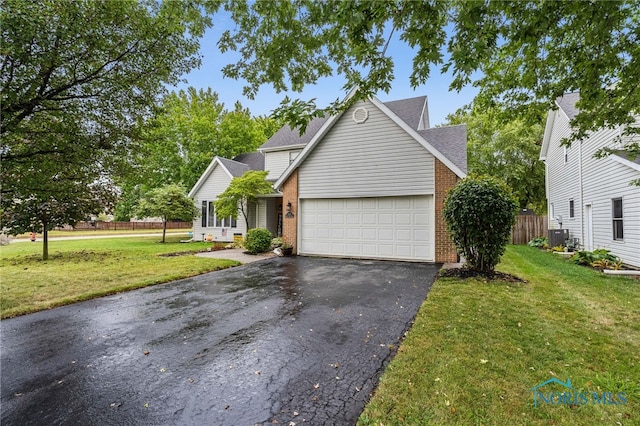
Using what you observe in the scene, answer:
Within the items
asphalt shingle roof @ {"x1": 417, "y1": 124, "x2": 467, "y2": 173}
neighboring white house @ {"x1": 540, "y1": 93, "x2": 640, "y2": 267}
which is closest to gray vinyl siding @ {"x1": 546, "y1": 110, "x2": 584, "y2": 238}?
neighboring white house @ {"x1": 540, "y1": 93, "x2": 640, "y2": 267}

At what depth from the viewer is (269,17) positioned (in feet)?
12.3

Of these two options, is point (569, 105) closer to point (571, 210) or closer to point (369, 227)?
point (571, 210)

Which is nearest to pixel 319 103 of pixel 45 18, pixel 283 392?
pixel 283 392

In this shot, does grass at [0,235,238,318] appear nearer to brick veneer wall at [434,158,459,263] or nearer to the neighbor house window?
brick veneer wall at [434,158,459,263]

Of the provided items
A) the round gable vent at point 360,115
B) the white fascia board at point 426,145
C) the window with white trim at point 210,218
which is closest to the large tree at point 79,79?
the round gable vent at point 360,115

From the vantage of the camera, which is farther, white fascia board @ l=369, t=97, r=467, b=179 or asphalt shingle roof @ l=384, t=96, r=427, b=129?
asphalt shingle roof @ l=384, t=96, r=427, b=129

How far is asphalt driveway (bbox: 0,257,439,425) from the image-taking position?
2.61 m

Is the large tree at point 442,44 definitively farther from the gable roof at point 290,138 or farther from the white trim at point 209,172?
the white trim at point 209,172

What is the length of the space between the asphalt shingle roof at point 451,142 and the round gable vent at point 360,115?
2222mm

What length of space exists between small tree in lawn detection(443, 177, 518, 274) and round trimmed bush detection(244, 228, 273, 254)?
763 cm

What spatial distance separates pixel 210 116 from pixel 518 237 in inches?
1078

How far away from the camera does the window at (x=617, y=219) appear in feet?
32.1

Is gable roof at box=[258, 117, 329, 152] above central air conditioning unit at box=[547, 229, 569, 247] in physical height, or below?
above

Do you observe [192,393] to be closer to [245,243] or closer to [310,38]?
[310,38]
